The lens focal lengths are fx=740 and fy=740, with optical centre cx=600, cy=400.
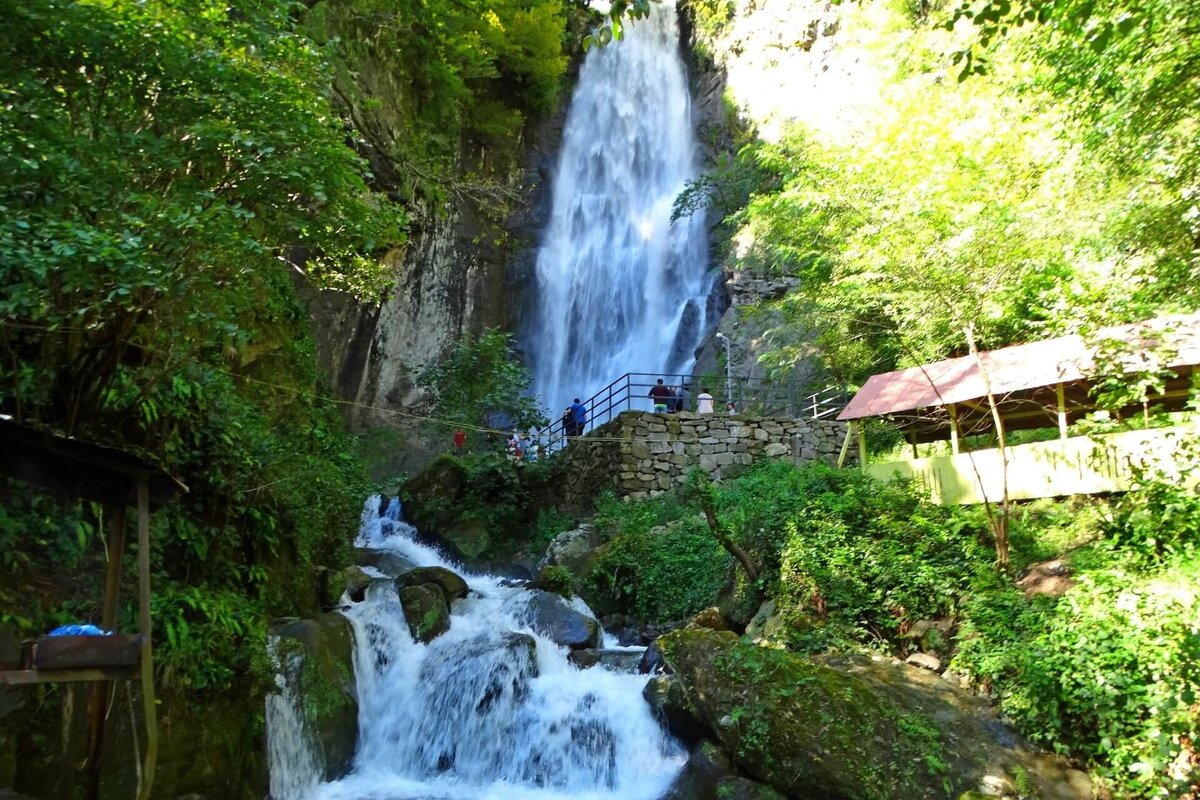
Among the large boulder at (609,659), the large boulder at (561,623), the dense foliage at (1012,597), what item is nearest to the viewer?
the dense foliage at (1012,597)

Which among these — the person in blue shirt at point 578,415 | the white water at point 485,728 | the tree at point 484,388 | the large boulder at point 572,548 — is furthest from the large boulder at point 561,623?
the tree at point 484,388

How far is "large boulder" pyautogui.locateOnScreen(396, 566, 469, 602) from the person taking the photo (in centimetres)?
1009

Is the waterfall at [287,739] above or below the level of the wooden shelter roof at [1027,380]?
below

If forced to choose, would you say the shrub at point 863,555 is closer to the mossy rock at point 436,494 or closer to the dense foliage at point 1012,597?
the dense foliage at point 1012,597

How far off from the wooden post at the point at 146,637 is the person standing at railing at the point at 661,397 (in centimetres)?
1169

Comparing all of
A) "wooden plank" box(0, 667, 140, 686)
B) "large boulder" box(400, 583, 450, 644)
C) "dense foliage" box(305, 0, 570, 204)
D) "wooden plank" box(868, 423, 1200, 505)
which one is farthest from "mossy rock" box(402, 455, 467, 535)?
"wooden plank" box(0, 667, 140, 686)

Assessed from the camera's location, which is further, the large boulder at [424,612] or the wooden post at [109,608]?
the large boulder at [424,612]

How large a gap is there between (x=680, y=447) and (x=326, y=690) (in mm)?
9182

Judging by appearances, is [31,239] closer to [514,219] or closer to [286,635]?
[286,635]

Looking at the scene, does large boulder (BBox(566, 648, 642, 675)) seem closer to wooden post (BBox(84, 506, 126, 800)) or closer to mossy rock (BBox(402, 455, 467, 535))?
wooden post (BBox(84, 506, 126, 800))

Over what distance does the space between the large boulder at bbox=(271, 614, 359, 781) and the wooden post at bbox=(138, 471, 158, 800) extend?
114 inches

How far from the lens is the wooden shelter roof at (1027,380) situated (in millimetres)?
6855

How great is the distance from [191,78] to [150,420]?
2538mm

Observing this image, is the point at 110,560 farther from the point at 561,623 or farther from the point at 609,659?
the point at 561,623
